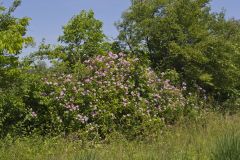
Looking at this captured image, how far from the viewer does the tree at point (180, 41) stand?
14.2 meters

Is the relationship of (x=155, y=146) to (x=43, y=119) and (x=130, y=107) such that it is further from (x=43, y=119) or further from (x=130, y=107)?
(x=43, y=119)

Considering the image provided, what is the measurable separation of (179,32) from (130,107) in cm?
388

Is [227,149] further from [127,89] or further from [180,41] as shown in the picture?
[180,41]

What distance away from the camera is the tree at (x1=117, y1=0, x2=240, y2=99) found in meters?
14.2

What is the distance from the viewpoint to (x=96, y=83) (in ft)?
37.4

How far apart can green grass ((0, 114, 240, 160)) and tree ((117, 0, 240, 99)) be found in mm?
2925

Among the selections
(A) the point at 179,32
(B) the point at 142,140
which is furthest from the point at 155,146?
(A) the point at 179,32

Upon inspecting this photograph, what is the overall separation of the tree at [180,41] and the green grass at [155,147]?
2.92 m

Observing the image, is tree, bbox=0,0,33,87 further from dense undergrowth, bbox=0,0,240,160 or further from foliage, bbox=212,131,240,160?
foliage, bbox=212,131,240,160

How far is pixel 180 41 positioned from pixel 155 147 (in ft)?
20.5

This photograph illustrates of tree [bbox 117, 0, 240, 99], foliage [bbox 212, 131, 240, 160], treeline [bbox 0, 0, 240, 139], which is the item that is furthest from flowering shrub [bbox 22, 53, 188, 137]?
foliage [bbox 212, 131, 240, 160]

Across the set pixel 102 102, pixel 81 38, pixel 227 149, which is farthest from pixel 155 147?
pixel 81 38

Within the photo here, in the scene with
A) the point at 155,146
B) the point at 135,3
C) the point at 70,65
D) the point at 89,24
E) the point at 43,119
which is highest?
the point at 135,3

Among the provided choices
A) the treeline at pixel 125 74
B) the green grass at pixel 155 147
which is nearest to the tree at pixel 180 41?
the treeline at pixel 125 74
